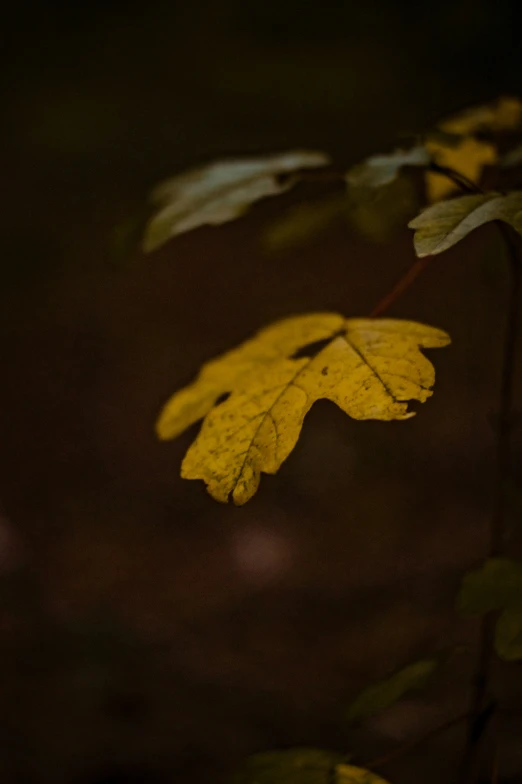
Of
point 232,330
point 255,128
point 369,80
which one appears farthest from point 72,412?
point 369,80

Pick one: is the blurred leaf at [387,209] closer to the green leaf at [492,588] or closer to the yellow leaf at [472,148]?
the yellow leaf at [472,148]

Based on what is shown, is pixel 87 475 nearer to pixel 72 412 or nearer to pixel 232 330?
pixel 72 412

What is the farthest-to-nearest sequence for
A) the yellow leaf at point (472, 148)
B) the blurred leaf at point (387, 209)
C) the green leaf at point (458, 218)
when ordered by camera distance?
the yellow leaf at point (472, 148)
the blurred leaf at point (387, 209)
the green leaf at point (458, 218)

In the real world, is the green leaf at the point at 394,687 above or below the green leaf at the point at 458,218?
below

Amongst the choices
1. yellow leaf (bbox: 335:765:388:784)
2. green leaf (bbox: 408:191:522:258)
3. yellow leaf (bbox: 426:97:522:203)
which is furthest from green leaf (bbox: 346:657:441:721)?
yellow leaf (bbox: 426:97:522:203)

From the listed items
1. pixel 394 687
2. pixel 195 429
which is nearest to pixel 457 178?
pixel 394 687

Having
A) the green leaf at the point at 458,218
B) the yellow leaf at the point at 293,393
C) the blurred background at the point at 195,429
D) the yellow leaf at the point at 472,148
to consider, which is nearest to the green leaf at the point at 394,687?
the blurred background at the point at 195,429

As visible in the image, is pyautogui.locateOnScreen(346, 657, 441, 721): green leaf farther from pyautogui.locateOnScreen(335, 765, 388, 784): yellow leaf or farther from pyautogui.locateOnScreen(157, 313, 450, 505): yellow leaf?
pyautogui.locateOnScreen(157, 313, 450, 505): yellow leaf
